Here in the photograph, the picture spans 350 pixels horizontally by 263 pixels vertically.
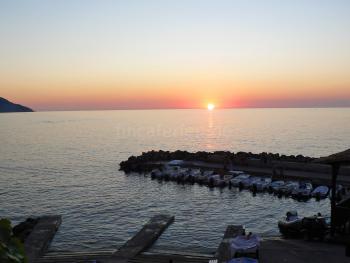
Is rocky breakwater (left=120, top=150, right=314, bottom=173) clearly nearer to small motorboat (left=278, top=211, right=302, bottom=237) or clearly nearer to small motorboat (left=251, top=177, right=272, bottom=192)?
small motorboat (left=251, top=177, right=272, bottom=192)

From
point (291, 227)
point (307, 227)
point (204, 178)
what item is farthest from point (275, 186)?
point (307, 227)

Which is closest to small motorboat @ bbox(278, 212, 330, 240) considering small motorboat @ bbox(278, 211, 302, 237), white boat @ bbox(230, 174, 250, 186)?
small motorboat @ bbox(278, 211, 302, 237)

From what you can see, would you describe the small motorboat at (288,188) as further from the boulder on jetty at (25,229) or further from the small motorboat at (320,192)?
the boulder on jetty at (25,229)

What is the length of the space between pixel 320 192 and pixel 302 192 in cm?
187

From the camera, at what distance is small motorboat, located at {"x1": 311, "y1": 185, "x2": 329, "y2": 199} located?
44750 millimetres

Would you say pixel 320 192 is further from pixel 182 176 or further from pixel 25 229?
pixel 25 229

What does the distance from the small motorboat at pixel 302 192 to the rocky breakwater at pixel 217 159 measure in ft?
44.8

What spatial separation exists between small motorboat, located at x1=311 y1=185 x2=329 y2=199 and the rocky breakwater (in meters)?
14.8

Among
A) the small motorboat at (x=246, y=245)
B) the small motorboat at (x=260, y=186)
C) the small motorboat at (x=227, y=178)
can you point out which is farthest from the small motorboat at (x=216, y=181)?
the small motorboat at (x=246, y=245)

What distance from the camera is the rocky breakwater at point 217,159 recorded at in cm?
6309

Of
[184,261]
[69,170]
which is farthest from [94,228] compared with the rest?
[69,170]

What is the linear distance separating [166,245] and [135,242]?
2434 millimetres

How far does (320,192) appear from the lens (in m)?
44.9

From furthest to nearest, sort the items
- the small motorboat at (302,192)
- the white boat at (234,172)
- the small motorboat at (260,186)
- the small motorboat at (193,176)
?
the small motorboat at (193,176) < the white boat at (234,172) < the small motorboat at (260,186) < the small motorboat at (302,192)
